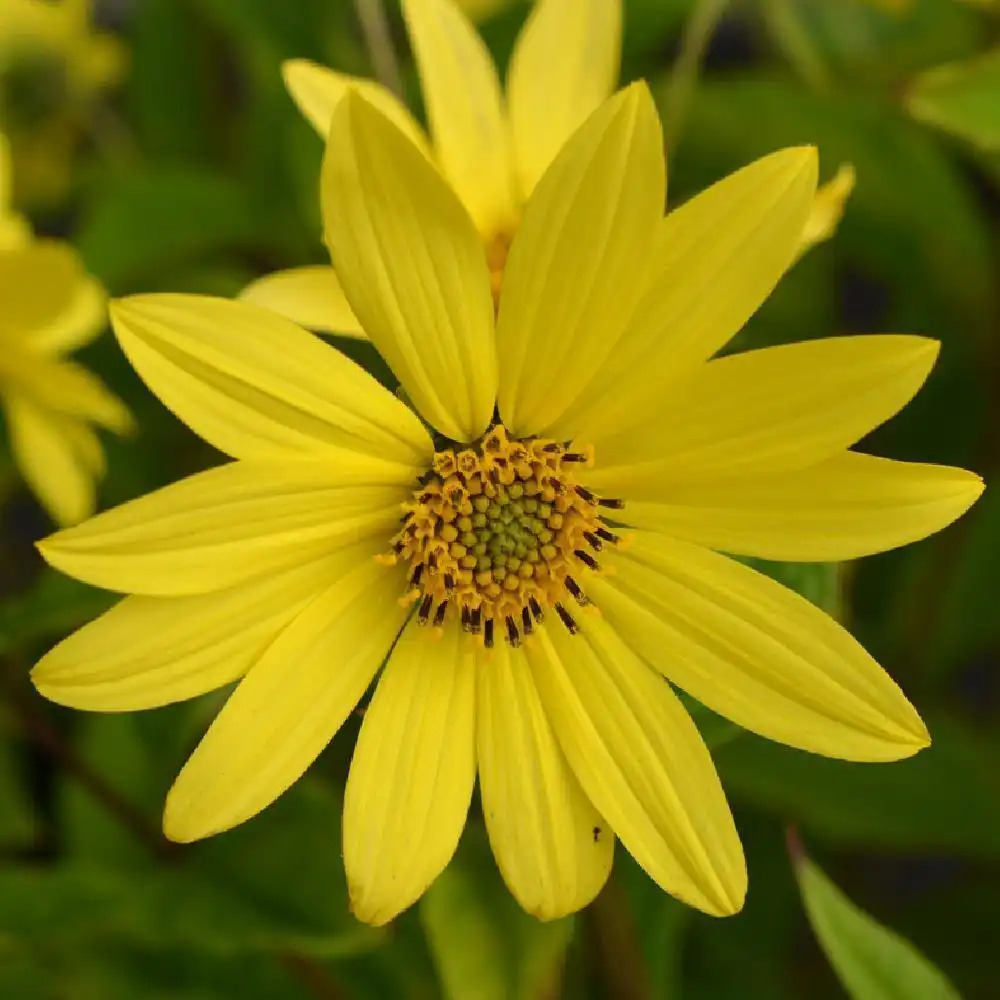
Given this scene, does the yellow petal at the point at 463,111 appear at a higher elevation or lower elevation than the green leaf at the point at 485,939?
higher

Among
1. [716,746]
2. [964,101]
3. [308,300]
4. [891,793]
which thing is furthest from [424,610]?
[891,793]

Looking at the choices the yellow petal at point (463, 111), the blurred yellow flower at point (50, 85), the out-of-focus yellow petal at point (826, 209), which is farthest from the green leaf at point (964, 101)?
the blurred yellow flower at point (50, 85)

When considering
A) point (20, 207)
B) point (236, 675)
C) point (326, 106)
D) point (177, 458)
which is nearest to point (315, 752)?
point (236, 675)

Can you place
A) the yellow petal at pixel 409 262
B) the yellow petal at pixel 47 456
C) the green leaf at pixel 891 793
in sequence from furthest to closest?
the green leaf at pixel 891 793 < the yellow petal at pixel 47 456 < the yellow petal at pixel 409 262

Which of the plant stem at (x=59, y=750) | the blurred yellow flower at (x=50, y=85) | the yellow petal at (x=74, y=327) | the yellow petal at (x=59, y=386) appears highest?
the blurred yellow flower at (x=50, y=85)

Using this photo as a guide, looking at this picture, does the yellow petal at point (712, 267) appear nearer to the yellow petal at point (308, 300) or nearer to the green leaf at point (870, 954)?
the yellow petal at point (308, 300)

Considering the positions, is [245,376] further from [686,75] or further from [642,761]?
[686,75]
